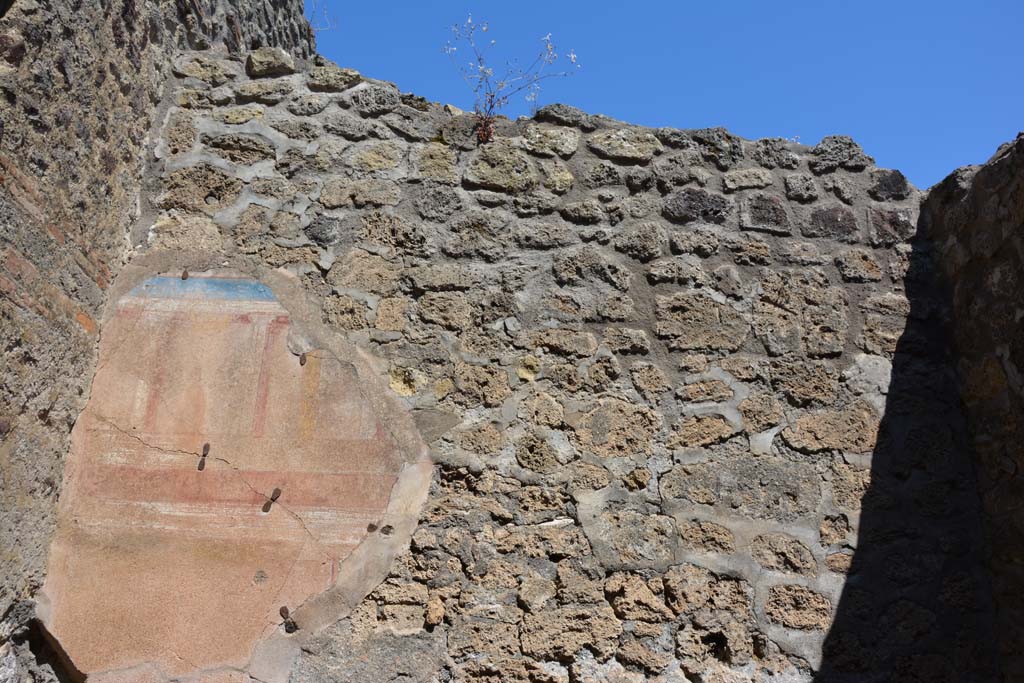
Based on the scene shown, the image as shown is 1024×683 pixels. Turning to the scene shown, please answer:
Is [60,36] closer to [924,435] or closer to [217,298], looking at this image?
[217,298]

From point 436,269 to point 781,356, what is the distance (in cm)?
119

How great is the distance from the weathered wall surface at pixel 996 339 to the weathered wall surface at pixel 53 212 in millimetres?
2802

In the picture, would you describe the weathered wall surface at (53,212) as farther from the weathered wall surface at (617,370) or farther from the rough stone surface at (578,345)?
the weathered wall surface at (617,370)

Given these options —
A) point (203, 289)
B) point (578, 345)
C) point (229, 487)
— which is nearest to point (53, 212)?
point (203, 289)

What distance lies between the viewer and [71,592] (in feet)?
7.89

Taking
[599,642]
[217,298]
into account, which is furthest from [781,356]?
[217,298]

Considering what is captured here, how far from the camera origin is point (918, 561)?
2713 millimetres

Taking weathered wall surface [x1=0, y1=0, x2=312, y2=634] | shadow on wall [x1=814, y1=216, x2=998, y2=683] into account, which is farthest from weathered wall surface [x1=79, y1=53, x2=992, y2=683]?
weathered wall surface [x1=0, y1=0, x2=312, y2=634]

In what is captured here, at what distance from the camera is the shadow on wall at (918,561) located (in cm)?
263

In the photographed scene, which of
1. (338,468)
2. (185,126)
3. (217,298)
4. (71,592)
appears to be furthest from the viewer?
(185,126)

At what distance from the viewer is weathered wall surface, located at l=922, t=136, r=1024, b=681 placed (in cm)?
263

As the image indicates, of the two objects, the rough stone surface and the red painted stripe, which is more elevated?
the rough stone surface

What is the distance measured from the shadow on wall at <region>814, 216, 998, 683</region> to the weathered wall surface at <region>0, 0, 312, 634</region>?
232 centimetres

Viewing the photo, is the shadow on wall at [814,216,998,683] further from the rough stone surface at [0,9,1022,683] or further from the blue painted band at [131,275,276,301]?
the blue painted band at [131,275,276,301]
